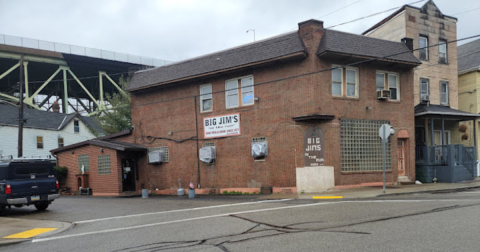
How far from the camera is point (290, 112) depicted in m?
18.2

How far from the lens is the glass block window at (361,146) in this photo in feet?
59.6

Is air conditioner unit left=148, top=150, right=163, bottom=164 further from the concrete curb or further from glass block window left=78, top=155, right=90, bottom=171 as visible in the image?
the concrete curb

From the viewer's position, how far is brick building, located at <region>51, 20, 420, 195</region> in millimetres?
17703

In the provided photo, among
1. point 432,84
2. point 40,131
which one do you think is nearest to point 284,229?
point 432,84

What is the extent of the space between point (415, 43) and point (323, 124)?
1029cm

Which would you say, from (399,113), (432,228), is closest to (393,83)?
(399,113)

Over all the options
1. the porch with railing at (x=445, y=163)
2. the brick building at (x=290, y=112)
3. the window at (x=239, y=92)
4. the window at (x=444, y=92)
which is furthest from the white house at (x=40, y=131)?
the window at (x=444, y=92)

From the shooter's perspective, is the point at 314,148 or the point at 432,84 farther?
the point at 432,84

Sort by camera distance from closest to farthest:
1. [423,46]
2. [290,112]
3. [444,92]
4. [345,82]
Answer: [290,112] → [345,82] → [423,46] → [444,92]

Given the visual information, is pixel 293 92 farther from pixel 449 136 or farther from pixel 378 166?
pixel 449 136

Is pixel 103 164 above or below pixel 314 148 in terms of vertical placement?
below

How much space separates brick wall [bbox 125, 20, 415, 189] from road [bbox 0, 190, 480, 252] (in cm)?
543

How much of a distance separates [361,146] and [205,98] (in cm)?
856

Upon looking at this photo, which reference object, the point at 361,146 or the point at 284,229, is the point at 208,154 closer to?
the point at 361,146
